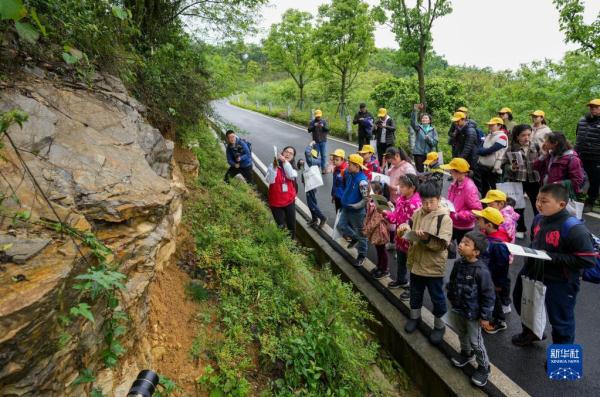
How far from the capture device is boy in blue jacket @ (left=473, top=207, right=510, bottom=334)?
161 inches

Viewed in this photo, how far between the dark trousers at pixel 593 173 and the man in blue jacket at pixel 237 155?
22.7 ft

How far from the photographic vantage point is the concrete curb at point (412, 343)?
12.5ft

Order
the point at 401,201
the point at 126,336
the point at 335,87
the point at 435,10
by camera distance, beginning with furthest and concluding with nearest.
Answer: the point at 335,87
the point at 435,10
the point at 401,201
the point at 126,336

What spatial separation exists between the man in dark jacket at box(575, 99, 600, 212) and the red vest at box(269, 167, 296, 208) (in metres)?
5.54

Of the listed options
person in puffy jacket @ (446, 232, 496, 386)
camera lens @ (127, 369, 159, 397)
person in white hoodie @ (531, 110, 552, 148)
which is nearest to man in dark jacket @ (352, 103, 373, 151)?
person in white hoodie @ (531, 110, 552, 148)

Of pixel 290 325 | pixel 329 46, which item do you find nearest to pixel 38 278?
pixel 290 325

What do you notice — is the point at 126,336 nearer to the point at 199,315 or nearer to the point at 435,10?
the point at 199,315

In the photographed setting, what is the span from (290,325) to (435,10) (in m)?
11.6

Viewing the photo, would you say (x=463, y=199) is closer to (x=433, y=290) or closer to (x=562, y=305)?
(x=433, y=290)

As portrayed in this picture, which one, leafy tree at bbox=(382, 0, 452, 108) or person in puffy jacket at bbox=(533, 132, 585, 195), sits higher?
leafy tree at bbox=(382, 0, 452, 108)

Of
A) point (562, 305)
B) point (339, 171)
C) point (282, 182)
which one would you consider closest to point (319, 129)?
point (339, 171)

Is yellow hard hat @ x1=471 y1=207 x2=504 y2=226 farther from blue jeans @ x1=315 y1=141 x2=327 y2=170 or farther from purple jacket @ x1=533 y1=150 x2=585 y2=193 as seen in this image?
blue jeans @ x1=315 y1=141 x2=327 y2=170

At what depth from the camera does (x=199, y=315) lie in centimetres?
398

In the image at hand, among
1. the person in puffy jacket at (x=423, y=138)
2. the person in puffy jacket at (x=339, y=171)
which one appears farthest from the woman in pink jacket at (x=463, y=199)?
the person in puffy jacket at (x=423, y=138)
